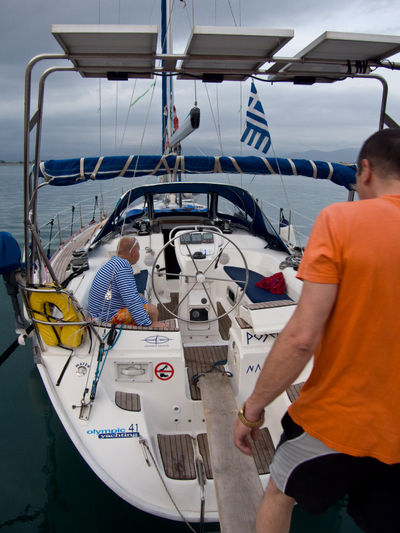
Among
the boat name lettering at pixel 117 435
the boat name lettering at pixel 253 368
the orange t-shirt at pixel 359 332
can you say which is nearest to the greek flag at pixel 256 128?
the boat name lettering at pixel 253 368

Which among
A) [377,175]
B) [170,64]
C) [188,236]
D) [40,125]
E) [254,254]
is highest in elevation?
[170,64]

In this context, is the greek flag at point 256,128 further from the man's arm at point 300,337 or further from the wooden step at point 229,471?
the man's arm at point 300,337

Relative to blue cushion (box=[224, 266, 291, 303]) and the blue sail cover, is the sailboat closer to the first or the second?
blue cushion (box=[224, 266, 291, 303])

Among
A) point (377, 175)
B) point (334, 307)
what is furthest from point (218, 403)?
point (377, 175)

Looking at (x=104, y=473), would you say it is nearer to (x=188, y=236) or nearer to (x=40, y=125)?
(x=40, y=125)

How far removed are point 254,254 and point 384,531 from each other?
12.9 ft

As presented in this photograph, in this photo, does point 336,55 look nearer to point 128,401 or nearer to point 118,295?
point 118,295

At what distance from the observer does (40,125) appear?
7.03 feet

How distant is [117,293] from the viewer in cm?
286

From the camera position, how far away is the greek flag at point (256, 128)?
14.1ft

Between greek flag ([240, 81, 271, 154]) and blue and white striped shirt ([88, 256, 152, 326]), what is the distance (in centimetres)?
241

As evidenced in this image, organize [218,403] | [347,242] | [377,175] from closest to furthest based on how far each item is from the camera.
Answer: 1. [347,242]
2. [377,175]
3. [218,403]

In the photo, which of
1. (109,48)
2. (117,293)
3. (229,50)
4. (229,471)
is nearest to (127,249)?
(117,293)

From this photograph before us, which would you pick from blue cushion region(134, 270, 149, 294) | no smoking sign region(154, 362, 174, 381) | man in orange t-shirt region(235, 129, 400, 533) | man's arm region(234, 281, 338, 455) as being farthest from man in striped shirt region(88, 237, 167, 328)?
man's arm region(234, 281, 338, 455)
